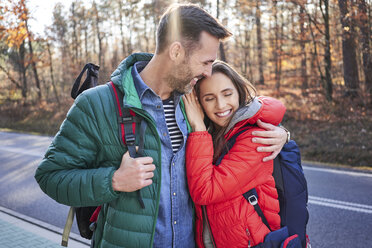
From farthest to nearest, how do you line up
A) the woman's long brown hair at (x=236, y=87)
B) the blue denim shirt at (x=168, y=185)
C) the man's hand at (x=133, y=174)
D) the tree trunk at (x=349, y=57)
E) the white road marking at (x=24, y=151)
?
the tree trunk at (x=349, y=57) < the white road marking at (x=24, y=151) < the woman's long brown hair at (x=236, y=87) < the blue denim shirt at (x=168, y=185) < the man's hand at (x=133, y=174)

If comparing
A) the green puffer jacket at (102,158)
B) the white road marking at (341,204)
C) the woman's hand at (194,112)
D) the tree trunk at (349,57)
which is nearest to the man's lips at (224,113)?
the woman's hand at (194,112)

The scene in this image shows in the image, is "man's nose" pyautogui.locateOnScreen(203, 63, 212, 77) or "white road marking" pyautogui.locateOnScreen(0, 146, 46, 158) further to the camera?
"white road marking" pyautogui.locateOnScreen(0, 146, 46, 158)

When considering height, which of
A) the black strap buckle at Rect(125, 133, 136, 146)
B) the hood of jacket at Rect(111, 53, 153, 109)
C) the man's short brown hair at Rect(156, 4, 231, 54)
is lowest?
the black strap buckle at Rect(125, 133, 136, 146)

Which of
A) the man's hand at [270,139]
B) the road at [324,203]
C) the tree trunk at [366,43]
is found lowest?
the road at [324,203]

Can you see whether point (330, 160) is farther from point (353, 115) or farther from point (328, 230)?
point (328, 230)

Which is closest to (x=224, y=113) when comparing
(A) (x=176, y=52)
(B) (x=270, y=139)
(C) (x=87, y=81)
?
(B) (x=270, y=139)

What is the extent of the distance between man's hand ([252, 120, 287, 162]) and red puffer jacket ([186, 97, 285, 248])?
0.12 feet

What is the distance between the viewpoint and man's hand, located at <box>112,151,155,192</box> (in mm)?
1742

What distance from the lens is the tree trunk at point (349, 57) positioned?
1309 cm

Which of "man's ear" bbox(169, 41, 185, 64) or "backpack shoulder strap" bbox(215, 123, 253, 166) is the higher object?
"man's ear" bbox(169, 41, 185, 64)

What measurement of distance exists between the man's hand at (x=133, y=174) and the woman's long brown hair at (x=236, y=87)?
52 cm

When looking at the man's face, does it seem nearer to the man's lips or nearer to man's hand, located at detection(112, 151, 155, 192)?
the man's lips

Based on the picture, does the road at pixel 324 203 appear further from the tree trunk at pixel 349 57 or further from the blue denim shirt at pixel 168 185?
the tree trunk at pixel 349 57

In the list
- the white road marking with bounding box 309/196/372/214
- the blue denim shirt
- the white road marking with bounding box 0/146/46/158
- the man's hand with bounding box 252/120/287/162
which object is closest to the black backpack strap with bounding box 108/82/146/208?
the blue denim shirt
